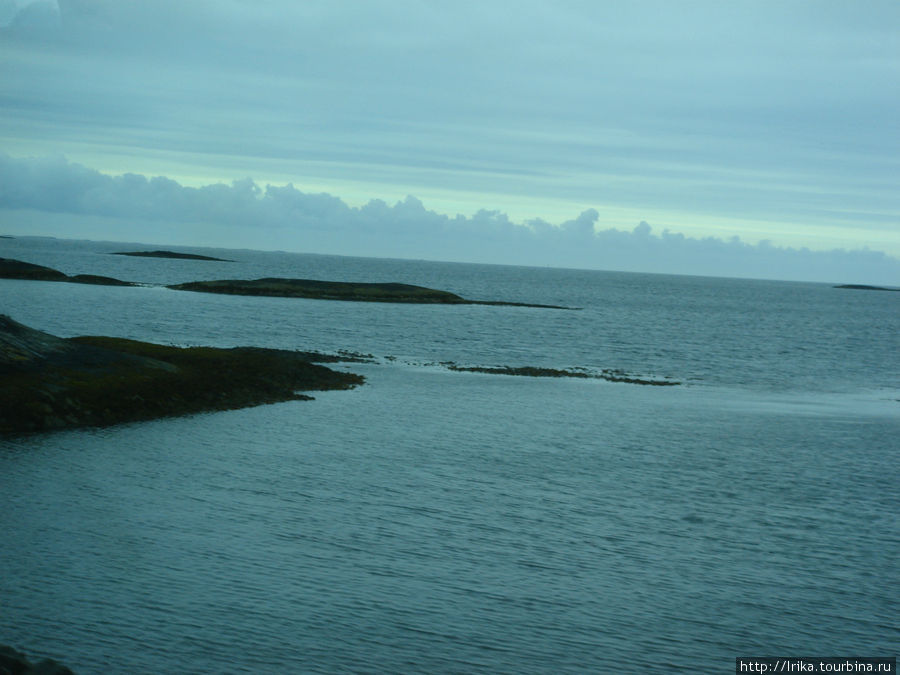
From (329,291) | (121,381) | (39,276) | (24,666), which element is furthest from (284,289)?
(24,666)

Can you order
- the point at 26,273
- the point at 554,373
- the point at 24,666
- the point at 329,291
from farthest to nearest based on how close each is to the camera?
the point at 329,291 → the point at 26,273 → the point at 554,373 → the point at 24,666

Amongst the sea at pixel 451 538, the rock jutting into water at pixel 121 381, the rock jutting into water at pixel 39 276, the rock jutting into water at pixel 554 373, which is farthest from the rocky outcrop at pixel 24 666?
the rock jutting into water at pixel 39 276

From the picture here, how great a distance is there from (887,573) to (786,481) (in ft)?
36.1

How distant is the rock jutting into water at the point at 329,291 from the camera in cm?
16138

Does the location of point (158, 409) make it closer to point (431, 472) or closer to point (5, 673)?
point (431, 472)

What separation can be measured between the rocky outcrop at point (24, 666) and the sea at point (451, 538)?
1.21 m

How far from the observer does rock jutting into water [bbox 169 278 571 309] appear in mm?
161375

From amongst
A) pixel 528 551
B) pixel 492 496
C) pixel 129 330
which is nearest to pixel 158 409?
pixel 492 496

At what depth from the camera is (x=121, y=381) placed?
143 ft

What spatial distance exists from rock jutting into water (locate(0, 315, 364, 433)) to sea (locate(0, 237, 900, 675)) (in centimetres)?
226

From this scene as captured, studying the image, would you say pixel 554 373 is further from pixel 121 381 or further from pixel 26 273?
pixel 26 273

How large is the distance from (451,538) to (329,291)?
14622cm

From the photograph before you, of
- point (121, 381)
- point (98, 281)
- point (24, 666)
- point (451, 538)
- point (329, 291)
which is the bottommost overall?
point (451, 538)

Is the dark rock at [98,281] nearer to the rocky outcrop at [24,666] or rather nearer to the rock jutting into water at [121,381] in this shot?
the rock jutting into water at [121,381]
